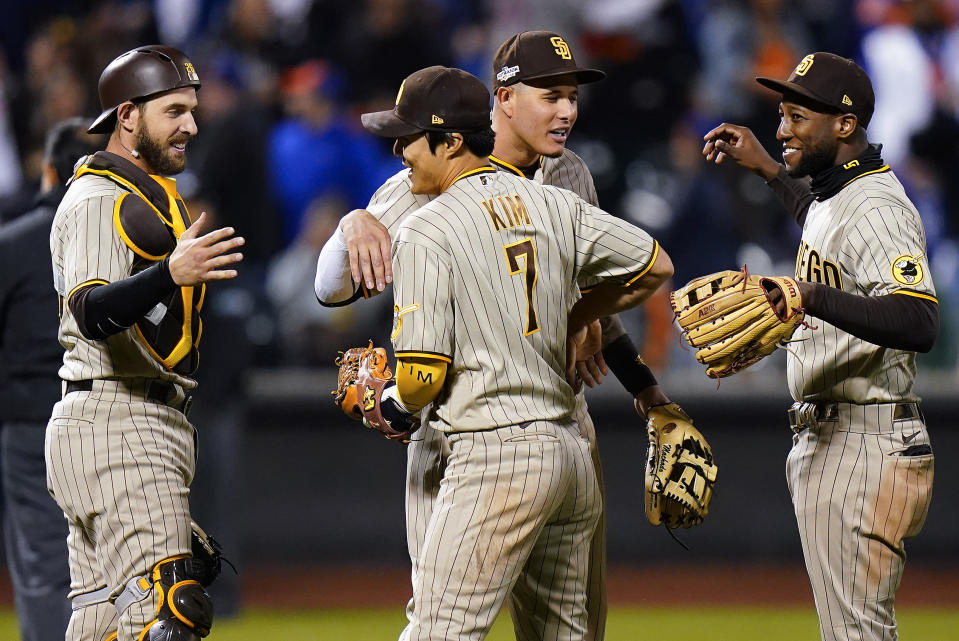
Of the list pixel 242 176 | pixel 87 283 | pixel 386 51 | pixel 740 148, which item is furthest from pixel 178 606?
pixel 386 51

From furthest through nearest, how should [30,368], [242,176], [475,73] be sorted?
[475,73]
[242,176]
[30,368]

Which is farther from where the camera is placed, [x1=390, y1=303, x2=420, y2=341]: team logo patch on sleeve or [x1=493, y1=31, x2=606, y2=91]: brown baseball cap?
[x1=493, y1=31, x2=606, y2=91]: brown baseball cap

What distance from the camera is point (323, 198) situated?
9344 millimetres

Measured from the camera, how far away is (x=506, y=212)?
368 centimetres

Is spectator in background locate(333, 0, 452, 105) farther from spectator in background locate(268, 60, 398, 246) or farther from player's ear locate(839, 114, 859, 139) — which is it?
player's ear locate(839, 114, 859, 139)

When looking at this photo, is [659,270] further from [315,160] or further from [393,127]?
[315,160]

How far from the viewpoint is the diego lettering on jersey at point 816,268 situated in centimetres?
413

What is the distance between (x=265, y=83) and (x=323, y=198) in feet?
4.91

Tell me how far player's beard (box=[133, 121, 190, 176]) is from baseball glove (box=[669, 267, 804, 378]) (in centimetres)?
171

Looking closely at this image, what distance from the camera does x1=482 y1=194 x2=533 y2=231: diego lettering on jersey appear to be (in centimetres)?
366

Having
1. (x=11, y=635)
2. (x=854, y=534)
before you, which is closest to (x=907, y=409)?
(x=854, y=534)

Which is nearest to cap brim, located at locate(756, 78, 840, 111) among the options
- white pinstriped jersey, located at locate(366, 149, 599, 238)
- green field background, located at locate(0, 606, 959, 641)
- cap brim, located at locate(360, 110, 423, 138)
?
white pinstriped jersey, located at locate(366, 149, 599, 238)

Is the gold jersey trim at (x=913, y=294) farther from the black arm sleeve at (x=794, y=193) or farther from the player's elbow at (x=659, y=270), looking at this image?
the black arm sleeve at (x=794, y=193)

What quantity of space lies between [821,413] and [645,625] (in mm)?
3592
